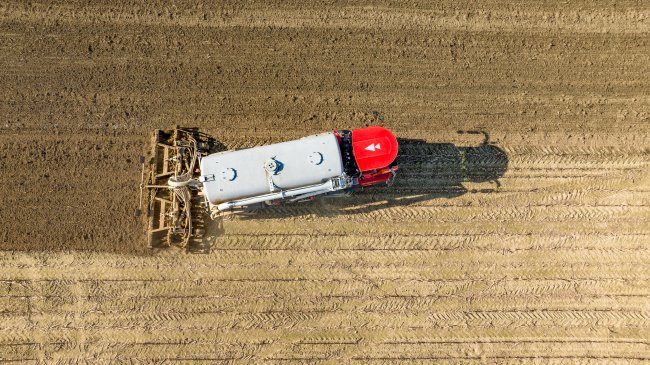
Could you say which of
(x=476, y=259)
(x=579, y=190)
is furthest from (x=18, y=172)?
(x=579, y=190)

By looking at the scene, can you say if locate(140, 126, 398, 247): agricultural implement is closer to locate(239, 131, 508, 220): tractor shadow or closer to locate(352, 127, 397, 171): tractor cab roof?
locate(352, 127, 397, 171): tractor cab roof

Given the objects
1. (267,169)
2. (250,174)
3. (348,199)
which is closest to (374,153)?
(348,199)

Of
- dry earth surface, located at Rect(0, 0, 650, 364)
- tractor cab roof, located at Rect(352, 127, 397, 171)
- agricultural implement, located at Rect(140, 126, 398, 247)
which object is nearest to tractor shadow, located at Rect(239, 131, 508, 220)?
dry earth surface, located at Rect(0, 0, 650, 364)

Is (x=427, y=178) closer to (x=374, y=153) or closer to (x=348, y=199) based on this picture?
(x=374, y=153)

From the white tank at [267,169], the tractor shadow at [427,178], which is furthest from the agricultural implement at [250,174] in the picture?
the tractor shadow at [427,178]

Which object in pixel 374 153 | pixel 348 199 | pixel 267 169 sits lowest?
pixel 348 199

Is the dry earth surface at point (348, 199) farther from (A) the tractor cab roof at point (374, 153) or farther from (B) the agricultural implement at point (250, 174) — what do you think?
(A) the tractor cab roof at point (374, 153)

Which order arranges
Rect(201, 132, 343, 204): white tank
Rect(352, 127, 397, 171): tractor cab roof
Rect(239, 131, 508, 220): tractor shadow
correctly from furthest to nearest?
Rect(239, 131, 508, 220): tractor shadow
Rect(352, 127, 397, 171): tractor cab roof
Rect(201, 132, 343, 204): white tank
